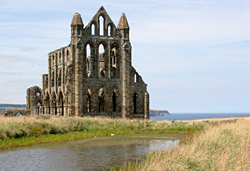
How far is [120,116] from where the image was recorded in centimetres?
4981

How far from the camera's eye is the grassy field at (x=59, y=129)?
79.7 ft

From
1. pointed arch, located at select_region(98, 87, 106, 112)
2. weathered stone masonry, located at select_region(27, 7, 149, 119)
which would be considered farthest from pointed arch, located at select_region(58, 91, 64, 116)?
pointed arch, located at select_region(98, 87, 106, 112)

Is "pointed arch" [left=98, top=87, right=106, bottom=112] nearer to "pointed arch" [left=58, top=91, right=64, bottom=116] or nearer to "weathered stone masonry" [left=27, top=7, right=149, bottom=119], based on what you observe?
"weathered stone masonry" [left=27, top=7, right=149, bottom=119]

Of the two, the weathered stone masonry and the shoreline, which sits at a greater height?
the weathered stone masonry

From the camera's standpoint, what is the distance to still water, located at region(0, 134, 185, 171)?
1653 cm

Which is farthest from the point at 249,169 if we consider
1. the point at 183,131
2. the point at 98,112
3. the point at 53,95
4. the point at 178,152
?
the point at 53,95

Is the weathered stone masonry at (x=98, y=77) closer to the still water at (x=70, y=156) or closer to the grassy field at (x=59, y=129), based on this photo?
the grassy field at (x=59, y=129)

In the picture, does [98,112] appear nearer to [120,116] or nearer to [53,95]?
[120,116]

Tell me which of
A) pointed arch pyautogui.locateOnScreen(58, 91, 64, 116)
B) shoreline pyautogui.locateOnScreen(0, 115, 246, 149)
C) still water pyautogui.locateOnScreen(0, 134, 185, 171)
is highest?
pointed arch pyautogui.locateOnScreen(58, 91, 64, 116)

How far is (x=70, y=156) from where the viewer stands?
19250 millimetres

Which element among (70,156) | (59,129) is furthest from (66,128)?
(70,156)

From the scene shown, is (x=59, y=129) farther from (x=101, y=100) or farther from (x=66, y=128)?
(x=101, y=100)

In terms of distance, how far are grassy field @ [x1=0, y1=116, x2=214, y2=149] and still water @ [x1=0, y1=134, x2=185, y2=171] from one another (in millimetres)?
2062

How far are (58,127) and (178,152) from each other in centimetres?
1782
